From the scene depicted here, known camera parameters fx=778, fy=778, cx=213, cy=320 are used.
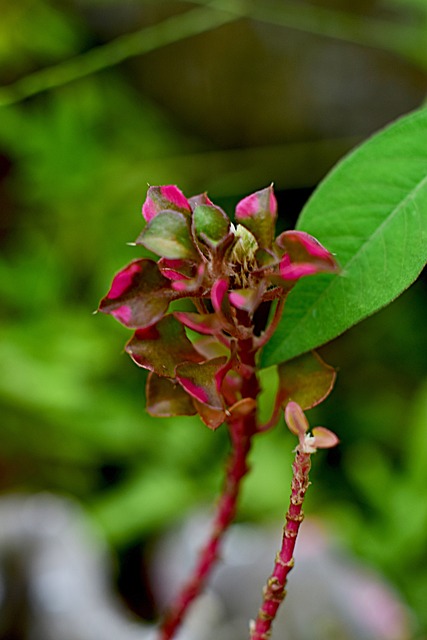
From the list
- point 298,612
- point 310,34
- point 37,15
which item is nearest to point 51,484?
point 298,612

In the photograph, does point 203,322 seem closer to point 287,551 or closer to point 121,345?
point 287,551

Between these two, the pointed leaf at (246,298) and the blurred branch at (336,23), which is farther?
the blurred branch at (336,23)

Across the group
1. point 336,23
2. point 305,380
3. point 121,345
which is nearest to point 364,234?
point 305,380

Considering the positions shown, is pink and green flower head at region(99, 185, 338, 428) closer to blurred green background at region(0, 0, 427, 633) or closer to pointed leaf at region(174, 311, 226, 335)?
pointed leaf at region(174, 311, 226, 335)

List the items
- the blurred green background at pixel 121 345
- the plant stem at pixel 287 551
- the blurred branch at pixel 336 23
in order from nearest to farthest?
the plant stem at pixel 287 551 → the blurred green background at pixel 121 345 → the blurred branch at pixel 336 23

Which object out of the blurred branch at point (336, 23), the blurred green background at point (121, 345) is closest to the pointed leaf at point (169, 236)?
the blurred green background at point (121, 345)

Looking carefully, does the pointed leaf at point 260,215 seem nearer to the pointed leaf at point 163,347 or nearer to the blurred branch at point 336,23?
the pointed leaf at point 163,347
